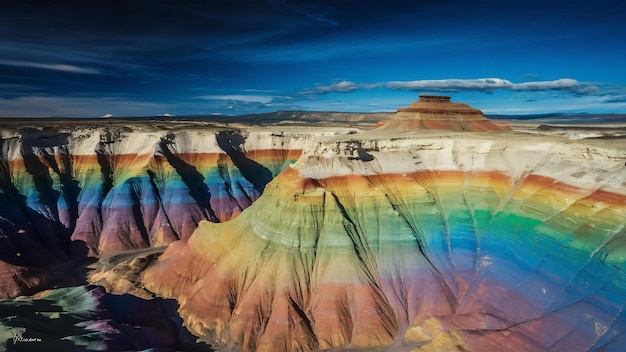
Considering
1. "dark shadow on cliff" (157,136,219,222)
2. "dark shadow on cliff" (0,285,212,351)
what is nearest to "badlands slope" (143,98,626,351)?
"dark shadow on cliff" (0,285,212,351)

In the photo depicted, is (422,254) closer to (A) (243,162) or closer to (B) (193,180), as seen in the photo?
(B) (193,180)

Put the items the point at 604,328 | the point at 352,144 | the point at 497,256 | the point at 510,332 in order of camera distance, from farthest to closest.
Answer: the point at 352,144 < the point at 497,256 < the point at 510,332 < the point at 604,328

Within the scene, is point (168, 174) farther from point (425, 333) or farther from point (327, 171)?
point (425, 333)

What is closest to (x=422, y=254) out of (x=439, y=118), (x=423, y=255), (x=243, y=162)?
(x=423, y=255)

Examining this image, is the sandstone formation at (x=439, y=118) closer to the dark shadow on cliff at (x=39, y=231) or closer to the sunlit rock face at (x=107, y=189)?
the sunlit rock face at (x=107, y=189)

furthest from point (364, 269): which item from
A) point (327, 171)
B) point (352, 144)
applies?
point (352, 144)

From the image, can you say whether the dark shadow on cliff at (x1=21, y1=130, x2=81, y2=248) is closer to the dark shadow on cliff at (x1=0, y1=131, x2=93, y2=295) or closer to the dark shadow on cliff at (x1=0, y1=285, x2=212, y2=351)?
the dark shadow on cliff at (x1=0, y1=131, x2=93, y2=295)
